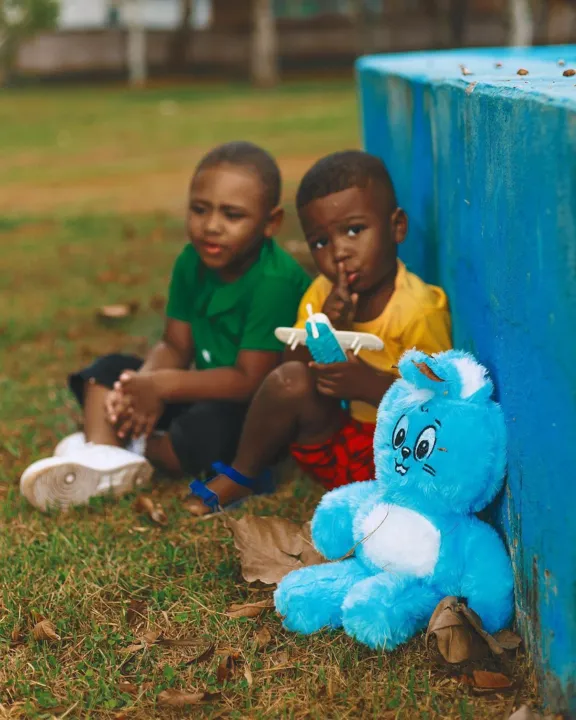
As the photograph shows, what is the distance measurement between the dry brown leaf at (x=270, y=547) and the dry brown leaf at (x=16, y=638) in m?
0.57

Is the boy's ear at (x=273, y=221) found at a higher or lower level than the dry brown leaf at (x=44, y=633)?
higher

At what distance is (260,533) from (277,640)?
46 centimetres

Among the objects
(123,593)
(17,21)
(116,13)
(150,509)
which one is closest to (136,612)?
(123,593)

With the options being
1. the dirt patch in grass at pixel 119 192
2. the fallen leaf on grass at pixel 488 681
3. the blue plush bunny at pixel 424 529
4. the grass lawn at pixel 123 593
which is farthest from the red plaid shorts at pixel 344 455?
the dirt patch in grass at pixel 119 192

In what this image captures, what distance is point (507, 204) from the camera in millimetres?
2221

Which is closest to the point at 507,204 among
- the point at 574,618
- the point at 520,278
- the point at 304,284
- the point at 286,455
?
the point at 520,278

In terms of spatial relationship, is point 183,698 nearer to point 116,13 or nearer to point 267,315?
point 267,315

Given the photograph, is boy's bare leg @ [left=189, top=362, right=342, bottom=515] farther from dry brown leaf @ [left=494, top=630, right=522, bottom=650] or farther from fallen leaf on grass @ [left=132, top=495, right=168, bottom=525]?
dry brown leaf @ [left=494, top=630, right=522, bottom=650]

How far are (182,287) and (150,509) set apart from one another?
33.6 inches

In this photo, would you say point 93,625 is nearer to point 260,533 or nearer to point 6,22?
point 260,533

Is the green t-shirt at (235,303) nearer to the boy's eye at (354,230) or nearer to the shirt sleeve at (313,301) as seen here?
the shirt sleeve at (313,301)

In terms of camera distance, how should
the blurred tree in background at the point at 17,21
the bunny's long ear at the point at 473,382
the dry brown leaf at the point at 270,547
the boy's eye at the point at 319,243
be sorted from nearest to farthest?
1. the bunny's long ear at the point at 473,382
2. the dry brown leaf at the point at 270,547
3. the boy's eye at the point at 319,243
4. the blurred tree in background at the point at 17,21

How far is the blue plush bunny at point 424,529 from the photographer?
94.1 inches

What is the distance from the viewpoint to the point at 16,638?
255 cm
